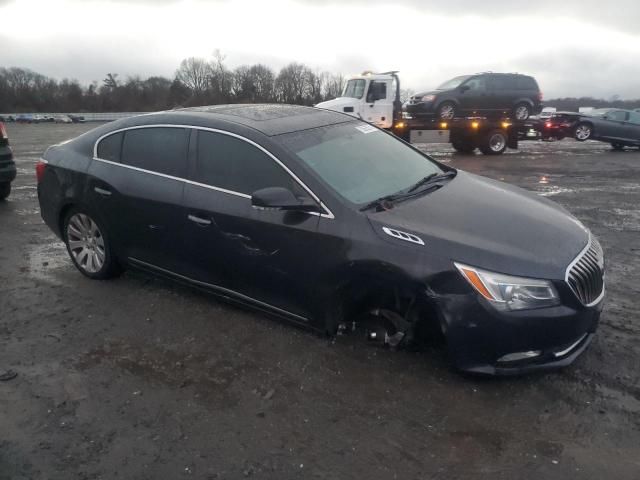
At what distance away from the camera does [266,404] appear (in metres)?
3.21

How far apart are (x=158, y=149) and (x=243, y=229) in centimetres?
122

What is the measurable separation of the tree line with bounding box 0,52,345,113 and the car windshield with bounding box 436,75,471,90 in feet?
182

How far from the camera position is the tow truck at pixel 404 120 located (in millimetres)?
18016

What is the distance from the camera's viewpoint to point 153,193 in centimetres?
430

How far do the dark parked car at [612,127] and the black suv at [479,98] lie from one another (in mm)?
4037

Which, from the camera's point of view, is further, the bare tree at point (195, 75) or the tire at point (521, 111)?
the bare tree at point (195, 75)

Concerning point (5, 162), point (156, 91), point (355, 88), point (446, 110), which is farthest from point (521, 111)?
point (156, 91)

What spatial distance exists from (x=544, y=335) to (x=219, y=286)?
7.53 ft

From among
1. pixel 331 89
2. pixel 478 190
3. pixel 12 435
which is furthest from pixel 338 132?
pixel 331 89

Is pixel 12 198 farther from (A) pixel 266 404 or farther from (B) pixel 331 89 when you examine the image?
(B) pixel 331 89

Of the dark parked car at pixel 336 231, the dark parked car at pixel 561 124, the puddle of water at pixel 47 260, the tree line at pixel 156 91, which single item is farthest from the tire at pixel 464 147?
the tree line at pixel 156 91

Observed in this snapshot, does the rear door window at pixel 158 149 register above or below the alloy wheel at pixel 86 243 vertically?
above

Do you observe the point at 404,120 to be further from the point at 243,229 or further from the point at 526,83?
the point at 243,229

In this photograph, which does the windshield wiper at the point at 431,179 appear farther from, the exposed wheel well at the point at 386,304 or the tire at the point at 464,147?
the tire at the point at 464,147
